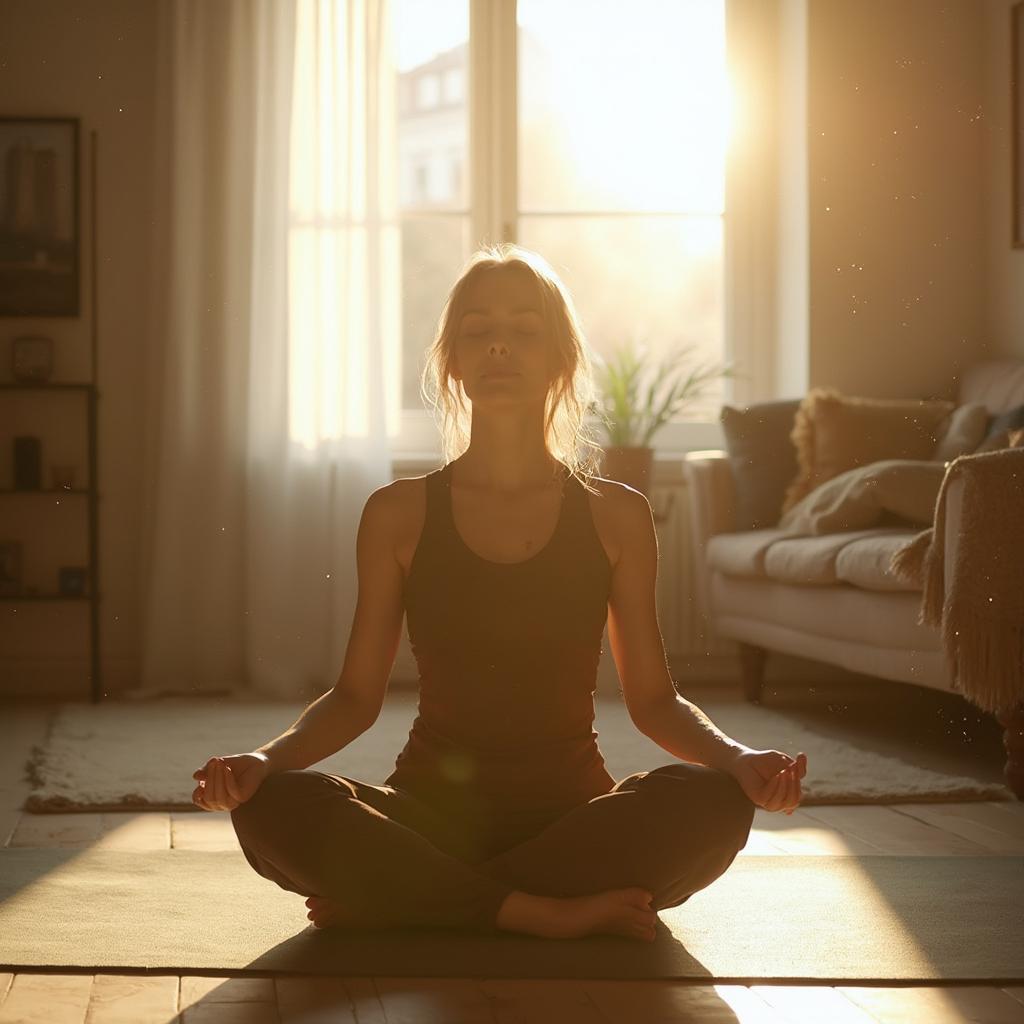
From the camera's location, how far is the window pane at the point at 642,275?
199 inches

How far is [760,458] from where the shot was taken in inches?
171

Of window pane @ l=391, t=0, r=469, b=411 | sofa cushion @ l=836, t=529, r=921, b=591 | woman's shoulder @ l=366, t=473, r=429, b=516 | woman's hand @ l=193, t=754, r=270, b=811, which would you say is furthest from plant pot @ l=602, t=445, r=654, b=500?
woman's hand @ l=193, t=754, r=270, b=811

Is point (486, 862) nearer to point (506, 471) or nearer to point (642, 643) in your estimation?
point (642, 643)

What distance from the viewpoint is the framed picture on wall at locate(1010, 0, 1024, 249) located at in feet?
15.1

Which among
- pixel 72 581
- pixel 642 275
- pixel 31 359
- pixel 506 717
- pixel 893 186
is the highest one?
pixel 893 186

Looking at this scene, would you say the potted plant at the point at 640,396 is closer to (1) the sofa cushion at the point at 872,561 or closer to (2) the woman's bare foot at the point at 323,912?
(1) the sofa cushion at the point at 872,561

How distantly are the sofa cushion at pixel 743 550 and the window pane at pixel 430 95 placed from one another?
1.48 m

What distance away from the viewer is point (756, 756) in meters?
1.65

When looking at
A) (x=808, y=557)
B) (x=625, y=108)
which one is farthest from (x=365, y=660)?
(x=625, y=108)

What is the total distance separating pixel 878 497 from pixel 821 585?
0.83 ft

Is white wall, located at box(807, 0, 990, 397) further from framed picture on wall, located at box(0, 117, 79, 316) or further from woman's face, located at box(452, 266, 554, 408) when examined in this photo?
woman's face, located at box(452, 266, 554, 408)

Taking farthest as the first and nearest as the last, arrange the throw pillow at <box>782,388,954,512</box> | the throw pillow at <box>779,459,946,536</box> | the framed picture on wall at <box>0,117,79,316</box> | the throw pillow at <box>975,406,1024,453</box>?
the framed picture on wall at <box>0,117,79,316</box> < the throw pillow at <box>782,388,954,512</box> < the throw pillow at <box>779,459,946,536</box> < the throw pillow at <box>975,406,1024,453</box>

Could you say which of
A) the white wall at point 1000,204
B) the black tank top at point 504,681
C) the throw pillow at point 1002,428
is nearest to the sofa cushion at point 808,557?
the throw pillow at point 1002,428

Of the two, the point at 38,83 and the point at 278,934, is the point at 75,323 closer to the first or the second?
the point at 38,83
